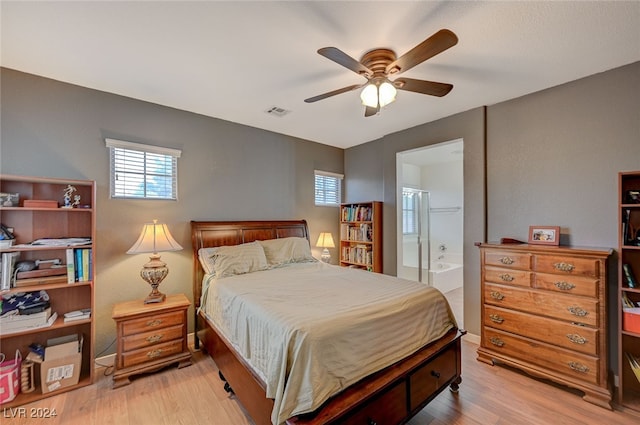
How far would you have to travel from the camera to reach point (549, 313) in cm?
231

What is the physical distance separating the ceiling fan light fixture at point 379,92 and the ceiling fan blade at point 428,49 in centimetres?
12

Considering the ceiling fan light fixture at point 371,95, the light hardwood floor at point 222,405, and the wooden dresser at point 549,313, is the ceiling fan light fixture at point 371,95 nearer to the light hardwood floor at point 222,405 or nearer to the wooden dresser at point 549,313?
the wooden dresser at point 549,313

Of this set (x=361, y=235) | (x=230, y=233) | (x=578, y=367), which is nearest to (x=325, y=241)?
(x=361, y=235)

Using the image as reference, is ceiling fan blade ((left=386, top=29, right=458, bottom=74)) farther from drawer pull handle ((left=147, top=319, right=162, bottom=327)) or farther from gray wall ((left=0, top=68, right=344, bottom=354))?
drawer pull handle ((left=147, top=319, right=162, bottom=327))

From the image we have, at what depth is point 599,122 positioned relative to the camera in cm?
239

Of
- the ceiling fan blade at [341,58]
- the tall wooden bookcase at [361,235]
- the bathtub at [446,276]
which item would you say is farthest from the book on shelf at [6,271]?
the bathtub at [446,276]

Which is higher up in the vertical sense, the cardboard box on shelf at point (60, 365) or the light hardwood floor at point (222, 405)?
the cardboard box on shelf at point (60, 365)

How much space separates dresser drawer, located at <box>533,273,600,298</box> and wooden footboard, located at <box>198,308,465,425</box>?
0.91 m

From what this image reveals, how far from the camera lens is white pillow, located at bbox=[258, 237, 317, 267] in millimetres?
3314

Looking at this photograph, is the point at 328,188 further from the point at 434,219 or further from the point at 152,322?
the point at 152,322

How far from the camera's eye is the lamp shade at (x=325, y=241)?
4328 mm

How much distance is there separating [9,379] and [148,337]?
0.90m

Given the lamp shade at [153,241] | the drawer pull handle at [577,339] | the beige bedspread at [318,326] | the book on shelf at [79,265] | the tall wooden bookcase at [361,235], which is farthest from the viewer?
the tall wooden bookcase at [361,235]

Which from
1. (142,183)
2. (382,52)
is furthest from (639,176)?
(142,183)
